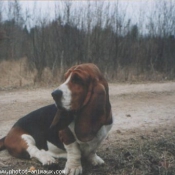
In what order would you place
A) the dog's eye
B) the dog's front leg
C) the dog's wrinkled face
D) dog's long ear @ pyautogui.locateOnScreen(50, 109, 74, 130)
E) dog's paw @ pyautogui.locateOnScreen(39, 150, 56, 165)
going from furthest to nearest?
dog's paw @ pyautogui.locateOnScreen(39, 150, 56, 165), the dog's front leg, dog's long ear @ pyautogui.locateOnScreen(50, 109, 74, 130), the dog's eye, the dog's wrinkled face

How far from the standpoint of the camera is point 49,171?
3.70m

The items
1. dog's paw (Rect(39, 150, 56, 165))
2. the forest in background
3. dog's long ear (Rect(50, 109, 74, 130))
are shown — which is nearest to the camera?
dog's long ear (Rect(50, 109, 74, 130))

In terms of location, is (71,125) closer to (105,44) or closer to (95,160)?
(95,160)

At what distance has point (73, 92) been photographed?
3.08 meters

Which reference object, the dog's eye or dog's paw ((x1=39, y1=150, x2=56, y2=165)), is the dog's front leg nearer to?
dog's paw ((x1=39, y1=150, x2=56, y2=165))

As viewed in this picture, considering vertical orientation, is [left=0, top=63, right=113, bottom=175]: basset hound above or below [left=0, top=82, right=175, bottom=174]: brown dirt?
above

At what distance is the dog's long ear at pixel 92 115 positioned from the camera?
3.13 meters

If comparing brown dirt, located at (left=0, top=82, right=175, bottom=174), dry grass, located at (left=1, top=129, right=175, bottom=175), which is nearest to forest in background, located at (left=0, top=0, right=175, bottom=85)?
brown dirt, located at (left=0, top=82, right=175, bottom=174)

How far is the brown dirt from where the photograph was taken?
16.7ft

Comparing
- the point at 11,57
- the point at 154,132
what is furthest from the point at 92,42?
the point at 154,132

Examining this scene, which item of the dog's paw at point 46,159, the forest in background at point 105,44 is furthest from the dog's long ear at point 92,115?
the forest in background at point 105,44

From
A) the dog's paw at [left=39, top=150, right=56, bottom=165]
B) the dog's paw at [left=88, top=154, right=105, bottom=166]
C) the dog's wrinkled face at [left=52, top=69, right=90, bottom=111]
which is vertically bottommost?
the dog's paw at [left=88, top=154, right=105, bottom=166]

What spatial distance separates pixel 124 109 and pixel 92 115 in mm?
4555

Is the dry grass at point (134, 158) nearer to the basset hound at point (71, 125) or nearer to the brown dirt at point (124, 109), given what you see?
the brown dirt at point (124, 109)
